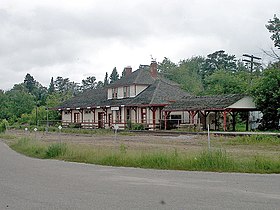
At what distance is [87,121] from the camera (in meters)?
63.7

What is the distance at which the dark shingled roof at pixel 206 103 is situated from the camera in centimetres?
4231

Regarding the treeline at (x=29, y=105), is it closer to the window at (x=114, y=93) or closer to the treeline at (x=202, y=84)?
the treeline at (x=202, y=84)

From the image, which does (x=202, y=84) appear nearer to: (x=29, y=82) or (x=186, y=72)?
(x=186, y=72)

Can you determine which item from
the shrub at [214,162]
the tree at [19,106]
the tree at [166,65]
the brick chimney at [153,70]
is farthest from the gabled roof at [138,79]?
the tree at [166,65]

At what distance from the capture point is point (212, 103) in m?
43.8

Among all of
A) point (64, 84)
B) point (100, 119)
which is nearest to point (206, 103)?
point (100, 119)

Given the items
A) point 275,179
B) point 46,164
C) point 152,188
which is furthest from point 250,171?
point 46,164

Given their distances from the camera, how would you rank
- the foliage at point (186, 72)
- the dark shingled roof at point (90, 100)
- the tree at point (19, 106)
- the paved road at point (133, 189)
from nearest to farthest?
1. the paved road at point (133, 189)
2. the dark shingled roof at point (90, 100)
3. the tree at point (19, 106)
4. the foliage at point (186, 72)

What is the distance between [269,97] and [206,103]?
6.18 m

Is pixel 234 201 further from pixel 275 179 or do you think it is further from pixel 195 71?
pixel 195 71

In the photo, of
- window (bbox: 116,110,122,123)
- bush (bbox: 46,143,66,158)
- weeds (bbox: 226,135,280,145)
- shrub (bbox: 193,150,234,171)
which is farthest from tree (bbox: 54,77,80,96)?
shrub (bbox: 193,150,234,171)

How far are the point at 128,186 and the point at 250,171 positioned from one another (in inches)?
192

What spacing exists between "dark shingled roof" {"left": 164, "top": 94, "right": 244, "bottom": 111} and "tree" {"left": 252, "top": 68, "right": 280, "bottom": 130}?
68.2 inches

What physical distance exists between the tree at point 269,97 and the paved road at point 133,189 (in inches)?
1077
